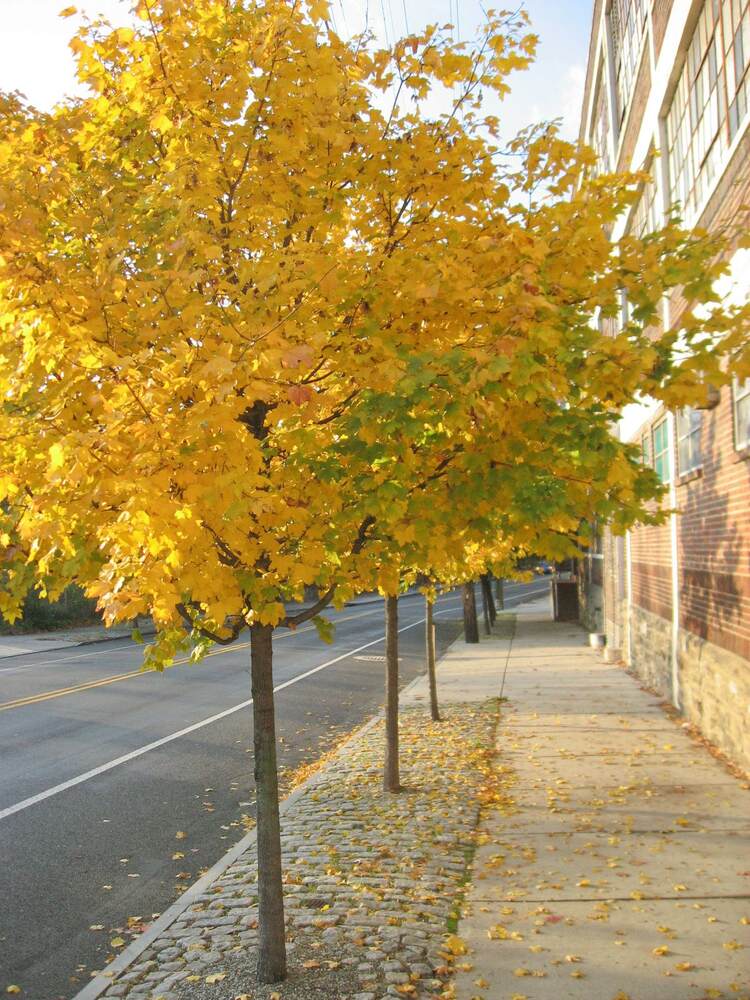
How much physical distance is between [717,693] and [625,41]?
12.7m

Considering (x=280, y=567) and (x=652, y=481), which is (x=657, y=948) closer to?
(x=652, y=481)

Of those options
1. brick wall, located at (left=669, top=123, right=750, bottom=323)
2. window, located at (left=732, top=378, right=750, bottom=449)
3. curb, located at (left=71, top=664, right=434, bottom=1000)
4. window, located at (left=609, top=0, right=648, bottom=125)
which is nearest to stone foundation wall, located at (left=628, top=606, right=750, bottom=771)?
window, located at (left=732, top=378, right=750, bottom=449)

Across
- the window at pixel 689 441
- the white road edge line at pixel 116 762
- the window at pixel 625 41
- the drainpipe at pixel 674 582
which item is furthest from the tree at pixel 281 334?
the window at pixel 625 41

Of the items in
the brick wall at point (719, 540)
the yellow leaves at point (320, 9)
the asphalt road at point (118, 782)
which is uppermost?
the yellow leaves at point (320, 9)

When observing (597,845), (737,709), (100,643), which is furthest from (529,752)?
(100,643)

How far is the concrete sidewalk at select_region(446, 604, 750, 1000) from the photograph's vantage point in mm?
4551

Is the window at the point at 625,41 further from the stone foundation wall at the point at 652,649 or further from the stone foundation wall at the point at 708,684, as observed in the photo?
the stone foundation wall at the point at 708,684

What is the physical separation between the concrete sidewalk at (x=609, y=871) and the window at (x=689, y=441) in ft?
10.9

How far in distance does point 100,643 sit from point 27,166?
25778mm

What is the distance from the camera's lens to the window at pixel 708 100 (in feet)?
27.6

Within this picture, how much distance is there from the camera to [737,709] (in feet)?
29.4

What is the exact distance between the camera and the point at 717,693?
9.91 m

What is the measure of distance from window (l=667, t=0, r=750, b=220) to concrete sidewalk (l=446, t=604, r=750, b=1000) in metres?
5.79

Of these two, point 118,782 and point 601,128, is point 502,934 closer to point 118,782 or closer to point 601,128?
point 118,782
